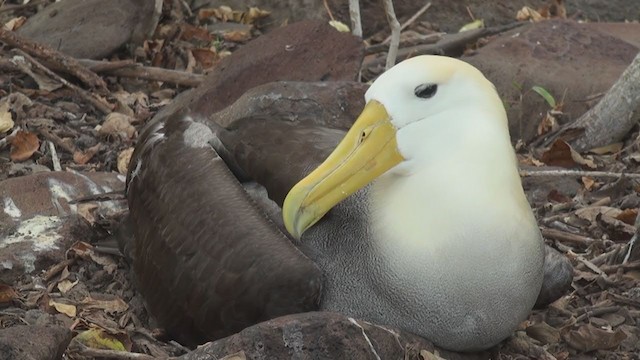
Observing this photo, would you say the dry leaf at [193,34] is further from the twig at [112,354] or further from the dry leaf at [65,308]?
the twig at [112,354]

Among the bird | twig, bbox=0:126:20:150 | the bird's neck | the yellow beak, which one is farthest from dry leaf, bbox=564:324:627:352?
twig, bbox=0:126:20:150

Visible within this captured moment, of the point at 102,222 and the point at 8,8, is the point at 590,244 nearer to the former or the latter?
the point at 102,222

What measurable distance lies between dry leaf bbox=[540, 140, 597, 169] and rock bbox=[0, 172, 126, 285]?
221 cm

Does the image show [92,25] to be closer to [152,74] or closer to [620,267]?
[152,74]

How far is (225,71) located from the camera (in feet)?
21.0

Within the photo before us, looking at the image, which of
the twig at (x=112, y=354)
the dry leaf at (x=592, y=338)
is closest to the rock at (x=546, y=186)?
the dry leaf at (x=592, y=338)

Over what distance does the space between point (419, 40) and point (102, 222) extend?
114 inches

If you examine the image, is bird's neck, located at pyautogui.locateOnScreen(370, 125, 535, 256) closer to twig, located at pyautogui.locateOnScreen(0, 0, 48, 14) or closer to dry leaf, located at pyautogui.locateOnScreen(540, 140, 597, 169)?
dry leaf, located at pyautogui.locateOnScreen(540, 140, 597, 169)

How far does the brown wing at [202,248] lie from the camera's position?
4.17 m

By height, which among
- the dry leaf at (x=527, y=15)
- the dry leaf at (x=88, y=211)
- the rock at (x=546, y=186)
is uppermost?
the dry leaf at (x=88, y=211)

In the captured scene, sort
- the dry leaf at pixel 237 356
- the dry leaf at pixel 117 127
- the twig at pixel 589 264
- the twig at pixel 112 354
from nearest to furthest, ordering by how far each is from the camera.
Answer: the dry leaf at pixel 237 356
the twig at pixel 112 354
the twig at pixel 589 264
the dry leaf at pixel 117 127

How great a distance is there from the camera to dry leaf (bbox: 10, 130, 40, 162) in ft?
20.1

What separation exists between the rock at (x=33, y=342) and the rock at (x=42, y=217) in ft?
4.07

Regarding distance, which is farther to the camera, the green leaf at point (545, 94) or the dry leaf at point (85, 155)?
the green leaf at point (545, 94)
